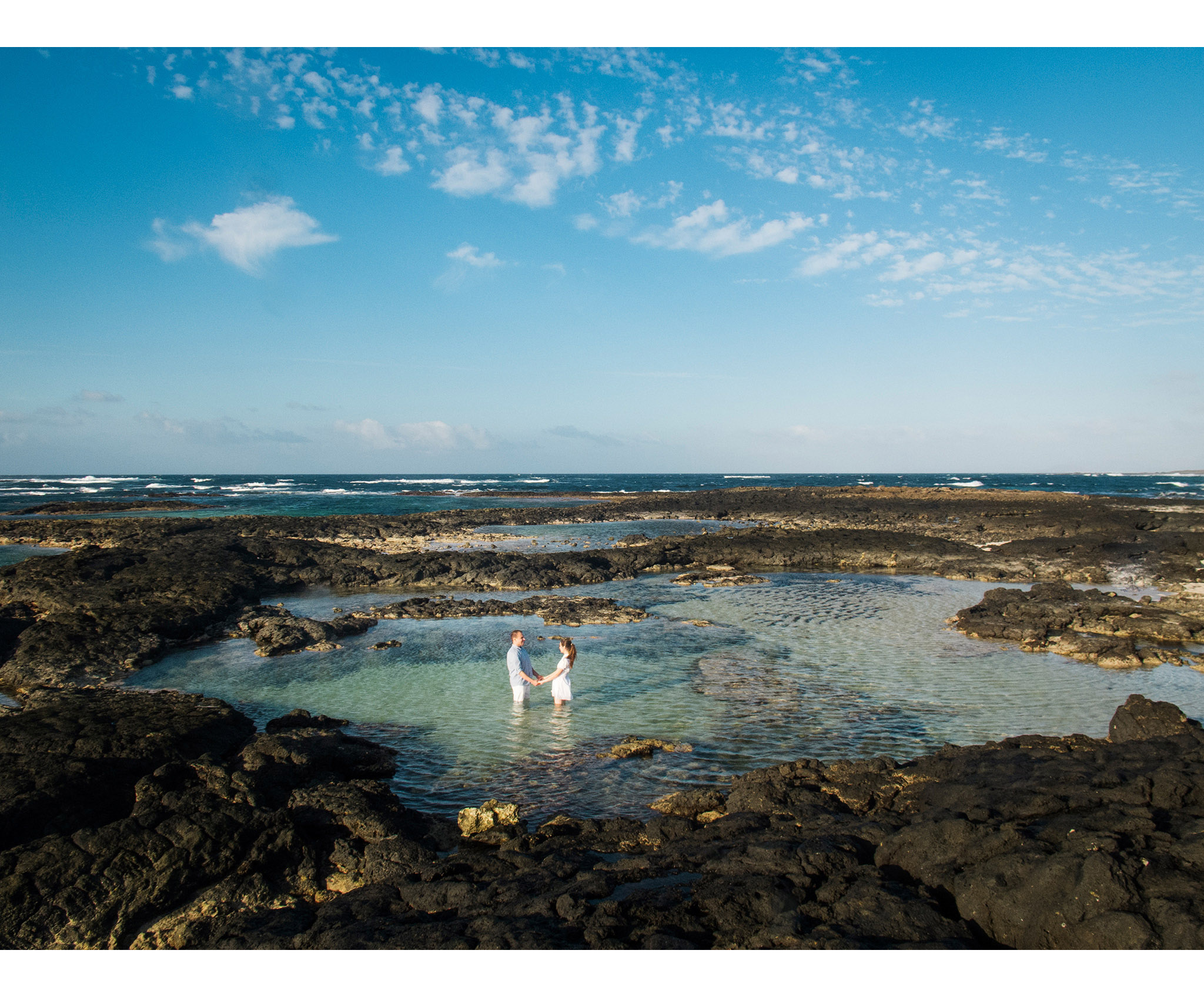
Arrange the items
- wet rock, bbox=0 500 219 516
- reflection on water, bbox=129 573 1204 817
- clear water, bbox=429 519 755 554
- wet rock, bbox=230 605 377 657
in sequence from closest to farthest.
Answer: reflection on water, bbox=129 573 1204 817
wet rock, bbox=230 605 377 657
clear water, bbox=429 519 755 554
wet rock, bbox=0 500 219 516

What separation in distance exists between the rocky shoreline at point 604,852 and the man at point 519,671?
10.3 feet

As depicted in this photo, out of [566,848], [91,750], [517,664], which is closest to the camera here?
[566,848]

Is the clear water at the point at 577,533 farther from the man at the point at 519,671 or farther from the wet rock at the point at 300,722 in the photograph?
the wet rock at the point at 300,722

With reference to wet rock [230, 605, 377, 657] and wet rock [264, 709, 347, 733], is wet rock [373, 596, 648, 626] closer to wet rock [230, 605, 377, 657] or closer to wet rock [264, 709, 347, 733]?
wet rock [230, 605, 377, 657]

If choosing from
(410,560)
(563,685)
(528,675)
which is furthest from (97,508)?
(563,685)

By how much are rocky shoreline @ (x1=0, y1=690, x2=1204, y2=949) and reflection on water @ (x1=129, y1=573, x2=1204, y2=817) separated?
1123 mm

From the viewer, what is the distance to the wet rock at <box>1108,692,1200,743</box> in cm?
883

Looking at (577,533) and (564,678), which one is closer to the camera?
(564,678)

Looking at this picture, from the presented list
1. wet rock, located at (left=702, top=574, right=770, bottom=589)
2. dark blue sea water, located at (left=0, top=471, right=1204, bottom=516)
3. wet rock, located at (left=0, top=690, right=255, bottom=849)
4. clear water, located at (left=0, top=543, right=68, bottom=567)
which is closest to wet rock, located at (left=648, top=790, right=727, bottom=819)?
wet rock, located at (left=0, top=690, right=255, bottom=849)

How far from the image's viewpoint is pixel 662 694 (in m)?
12.7

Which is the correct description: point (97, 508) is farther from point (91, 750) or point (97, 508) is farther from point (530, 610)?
point (91, 750)

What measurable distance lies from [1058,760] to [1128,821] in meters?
2.21

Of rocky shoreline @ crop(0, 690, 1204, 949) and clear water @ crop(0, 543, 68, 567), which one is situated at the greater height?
rocky shoreline @ crop(0, 690, 1204, 949)

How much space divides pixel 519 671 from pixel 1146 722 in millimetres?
9303
